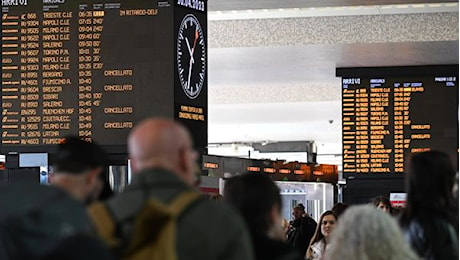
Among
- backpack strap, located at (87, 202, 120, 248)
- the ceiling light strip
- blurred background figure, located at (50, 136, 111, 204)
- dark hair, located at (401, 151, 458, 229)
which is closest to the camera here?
backpack strap, located at (87, 202, 120, 248)

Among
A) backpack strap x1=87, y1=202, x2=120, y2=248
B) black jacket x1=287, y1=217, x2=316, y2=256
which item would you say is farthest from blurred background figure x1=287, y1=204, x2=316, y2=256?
backpack strap x1=87, y1=202, x2=120, y2=248

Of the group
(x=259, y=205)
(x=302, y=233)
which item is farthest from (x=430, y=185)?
(x=302, y=233)

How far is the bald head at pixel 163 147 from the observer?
2.91 meters

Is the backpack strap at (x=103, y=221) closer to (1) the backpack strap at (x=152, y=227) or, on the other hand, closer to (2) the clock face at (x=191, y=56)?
(1) the backpack strap at (x=152, y=227)

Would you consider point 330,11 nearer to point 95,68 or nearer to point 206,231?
point 95,68

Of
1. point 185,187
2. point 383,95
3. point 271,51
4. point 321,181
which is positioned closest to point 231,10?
point 271,51

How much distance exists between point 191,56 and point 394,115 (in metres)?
4.92

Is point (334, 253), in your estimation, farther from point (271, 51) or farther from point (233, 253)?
point (271, 51)

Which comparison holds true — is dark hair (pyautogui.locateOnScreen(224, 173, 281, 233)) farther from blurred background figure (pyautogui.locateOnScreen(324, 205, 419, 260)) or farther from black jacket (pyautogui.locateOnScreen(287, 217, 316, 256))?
black jacket (pyautogui.locateOnScreen(287, 217, 316, 256))

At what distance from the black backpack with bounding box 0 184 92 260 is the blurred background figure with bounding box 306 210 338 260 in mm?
5036

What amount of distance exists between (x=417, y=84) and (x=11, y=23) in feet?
17.9

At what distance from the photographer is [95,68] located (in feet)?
27.3

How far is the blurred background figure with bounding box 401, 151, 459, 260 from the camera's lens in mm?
3859

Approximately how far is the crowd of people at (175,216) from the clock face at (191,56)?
4.21m
